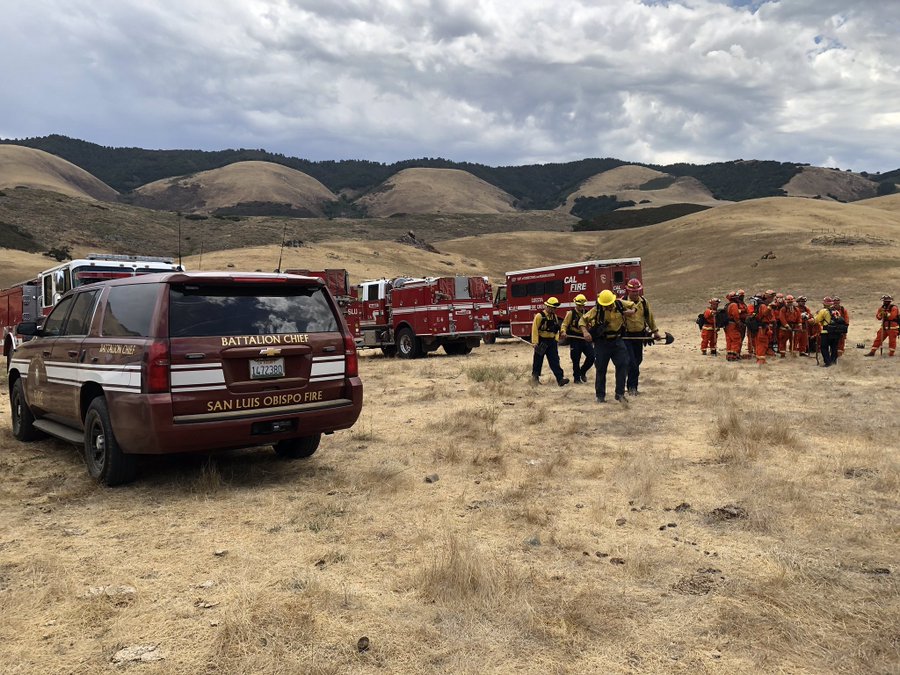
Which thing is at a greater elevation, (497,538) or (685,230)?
(685,230)

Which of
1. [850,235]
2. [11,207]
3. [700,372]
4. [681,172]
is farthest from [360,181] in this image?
[700,372]

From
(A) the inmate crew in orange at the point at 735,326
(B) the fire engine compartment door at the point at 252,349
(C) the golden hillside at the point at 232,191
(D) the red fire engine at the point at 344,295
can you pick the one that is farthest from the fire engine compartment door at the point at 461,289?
(C) the golden hillside at the point at 232,191

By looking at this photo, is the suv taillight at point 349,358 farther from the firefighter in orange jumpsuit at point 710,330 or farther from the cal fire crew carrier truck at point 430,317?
the firefighter in orange jumpsuit at point 710,330

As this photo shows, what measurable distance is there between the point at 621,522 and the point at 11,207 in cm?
8171

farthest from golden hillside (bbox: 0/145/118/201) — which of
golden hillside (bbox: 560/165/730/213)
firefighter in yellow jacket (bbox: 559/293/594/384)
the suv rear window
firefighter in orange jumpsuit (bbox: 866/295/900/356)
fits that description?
the suv rear window

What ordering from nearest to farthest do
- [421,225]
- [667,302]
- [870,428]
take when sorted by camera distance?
[870,428], [667,302], [421,225]

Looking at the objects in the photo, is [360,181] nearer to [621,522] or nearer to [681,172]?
[681,172]

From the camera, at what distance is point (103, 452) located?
595 cm

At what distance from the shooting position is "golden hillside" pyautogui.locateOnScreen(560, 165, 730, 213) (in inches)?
6053

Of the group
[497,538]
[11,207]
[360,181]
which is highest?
[360,181]

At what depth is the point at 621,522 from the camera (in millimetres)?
4938

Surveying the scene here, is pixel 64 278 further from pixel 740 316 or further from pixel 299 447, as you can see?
pixel 740 316

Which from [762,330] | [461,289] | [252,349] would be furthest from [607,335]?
[461,289]

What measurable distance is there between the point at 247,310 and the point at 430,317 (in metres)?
13.8
